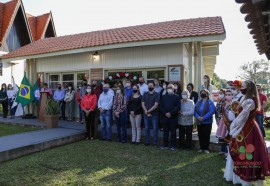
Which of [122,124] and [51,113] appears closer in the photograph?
[122,124]

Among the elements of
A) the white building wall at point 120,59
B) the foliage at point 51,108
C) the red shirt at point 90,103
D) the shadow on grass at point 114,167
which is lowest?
the shadow on grass at point 114,167

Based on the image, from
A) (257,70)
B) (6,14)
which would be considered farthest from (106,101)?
(257,70)

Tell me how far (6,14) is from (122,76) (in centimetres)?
1882

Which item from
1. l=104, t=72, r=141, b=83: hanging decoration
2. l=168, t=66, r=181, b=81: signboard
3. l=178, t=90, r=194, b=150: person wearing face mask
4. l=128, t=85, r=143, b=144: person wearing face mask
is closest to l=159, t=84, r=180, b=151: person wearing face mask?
l=178, t=90, r=194, b=150: person wearing face mask

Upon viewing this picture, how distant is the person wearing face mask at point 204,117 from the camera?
661 cm

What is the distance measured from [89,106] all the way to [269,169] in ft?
18.5

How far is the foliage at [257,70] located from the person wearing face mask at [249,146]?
151 feet

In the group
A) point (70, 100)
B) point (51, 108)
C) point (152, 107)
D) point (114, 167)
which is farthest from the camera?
point (70, 100)

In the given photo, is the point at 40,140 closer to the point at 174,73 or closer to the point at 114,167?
the point at 114,167

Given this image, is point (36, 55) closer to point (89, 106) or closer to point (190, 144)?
point (89, 106)

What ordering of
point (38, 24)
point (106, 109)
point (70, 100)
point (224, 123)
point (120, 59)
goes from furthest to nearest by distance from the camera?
point (38, 24) < point (70, 100) < point (120, 59) < point (106, 109) < point (224, 123)

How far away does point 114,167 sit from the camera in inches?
222

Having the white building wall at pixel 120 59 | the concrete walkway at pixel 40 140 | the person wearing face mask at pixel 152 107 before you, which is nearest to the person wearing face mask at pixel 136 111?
the person wearing face mask at pixel 152 107

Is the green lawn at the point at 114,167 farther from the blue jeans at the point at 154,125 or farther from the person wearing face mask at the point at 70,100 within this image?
the person wearing face mask at the point at 70,100
